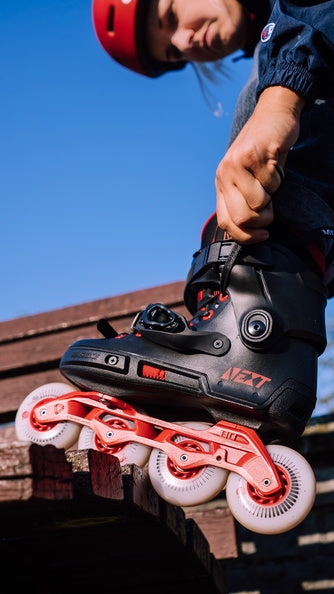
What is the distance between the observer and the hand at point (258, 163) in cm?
165

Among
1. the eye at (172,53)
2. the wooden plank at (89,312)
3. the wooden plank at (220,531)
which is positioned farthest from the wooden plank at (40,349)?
the eye at (172,53)

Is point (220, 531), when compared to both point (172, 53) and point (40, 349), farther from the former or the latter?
point (172, 53)

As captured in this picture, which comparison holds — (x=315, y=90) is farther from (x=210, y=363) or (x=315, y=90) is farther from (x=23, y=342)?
(x=23, y=342)

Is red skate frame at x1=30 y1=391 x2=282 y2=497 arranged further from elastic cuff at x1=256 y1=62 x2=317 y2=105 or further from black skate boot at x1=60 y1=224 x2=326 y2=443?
elastic cuff at x1=256 y1=62 x2=317 y2=105

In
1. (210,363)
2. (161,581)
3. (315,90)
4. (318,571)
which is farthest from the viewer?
(318,571)

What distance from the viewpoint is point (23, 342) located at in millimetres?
3303

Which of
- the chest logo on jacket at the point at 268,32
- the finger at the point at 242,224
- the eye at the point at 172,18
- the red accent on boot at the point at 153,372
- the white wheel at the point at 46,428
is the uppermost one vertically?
the chest logo on jacket at the point at 268,32

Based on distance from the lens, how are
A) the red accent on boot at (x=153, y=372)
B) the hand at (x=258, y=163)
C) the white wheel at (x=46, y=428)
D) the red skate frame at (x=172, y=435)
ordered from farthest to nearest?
the white wheel at (x=46, y=428)
the red accent on boot at (x=153, y=372)
the red skate frame at (x=172, y=435)
the hand at (x=258, y=163)

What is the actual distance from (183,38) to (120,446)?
168 cm

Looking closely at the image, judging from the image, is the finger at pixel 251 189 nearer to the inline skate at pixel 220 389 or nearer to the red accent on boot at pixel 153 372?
the inline skate at pixel 220 389

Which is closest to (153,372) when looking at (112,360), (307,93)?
(112,360)

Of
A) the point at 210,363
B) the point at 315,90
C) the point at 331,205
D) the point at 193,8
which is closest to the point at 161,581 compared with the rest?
the point at 210,363

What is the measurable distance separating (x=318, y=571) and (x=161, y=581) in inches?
50.4

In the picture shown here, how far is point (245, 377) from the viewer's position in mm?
1805
